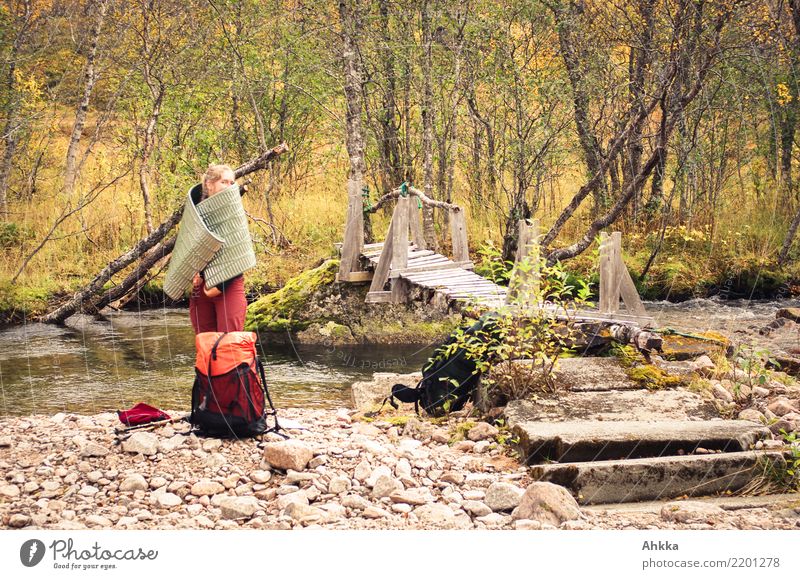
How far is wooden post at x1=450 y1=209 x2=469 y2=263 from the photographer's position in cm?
976

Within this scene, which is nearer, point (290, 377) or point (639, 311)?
point (639, 311)

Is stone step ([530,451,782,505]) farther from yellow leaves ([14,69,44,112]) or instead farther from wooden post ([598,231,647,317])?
yellow leaves ([14,69,44,112])

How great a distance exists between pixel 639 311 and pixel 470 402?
1.61 meters

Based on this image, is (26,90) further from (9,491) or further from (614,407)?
(614,407)

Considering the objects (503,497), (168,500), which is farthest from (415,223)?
(168,500)

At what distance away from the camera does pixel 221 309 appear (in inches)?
203

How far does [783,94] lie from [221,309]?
9.58 m

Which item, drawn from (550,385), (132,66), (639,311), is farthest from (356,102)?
(550,385)

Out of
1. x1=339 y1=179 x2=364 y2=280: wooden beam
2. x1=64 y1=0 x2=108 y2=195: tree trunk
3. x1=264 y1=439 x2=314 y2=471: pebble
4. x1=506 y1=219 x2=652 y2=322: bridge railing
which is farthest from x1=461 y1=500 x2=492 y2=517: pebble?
x1=64 y1=0 x2=108 y2=195: tree trunk

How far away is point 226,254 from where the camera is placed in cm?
502

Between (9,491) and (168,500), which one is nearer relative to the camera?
(168,500)

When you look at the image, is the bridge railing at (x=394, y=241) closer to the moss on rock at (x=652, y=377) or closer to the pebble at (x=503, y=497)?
the moss on rock at (x=652, y=377)

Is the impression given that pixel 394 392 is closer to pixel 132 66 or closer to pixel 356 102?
pixel 356 102

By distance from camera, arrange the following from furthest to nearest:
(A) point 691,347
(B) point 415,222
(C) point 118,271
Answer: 1. (C) point 118,271
2. (B) point 415,222
3. (A) point 691,347
